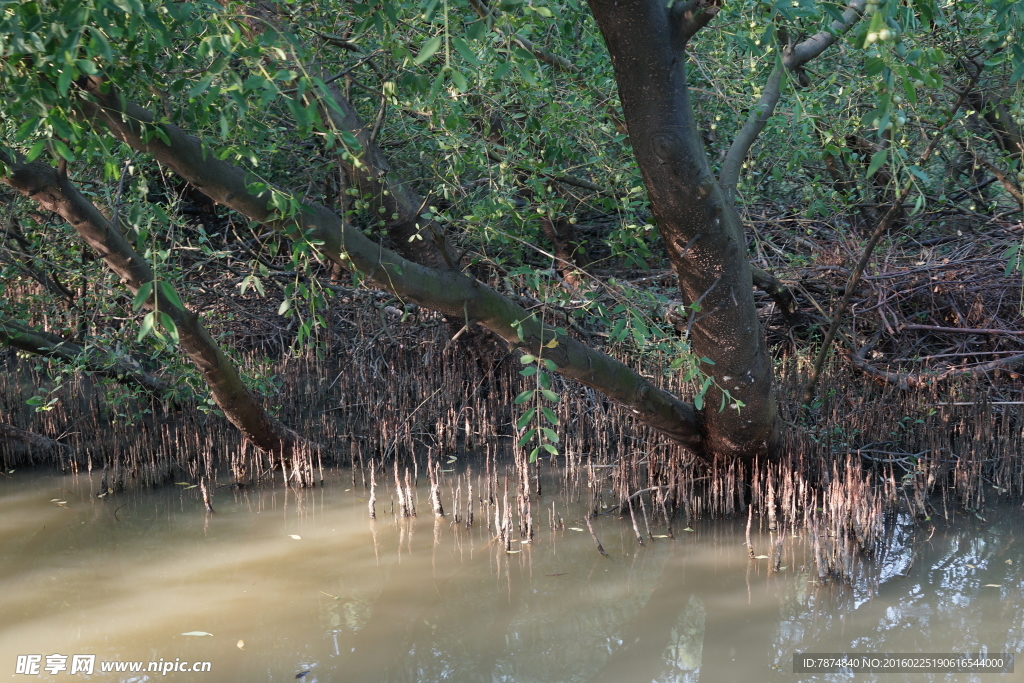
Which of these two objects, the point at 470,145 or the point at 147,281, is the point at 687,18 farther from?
the point at 147,281

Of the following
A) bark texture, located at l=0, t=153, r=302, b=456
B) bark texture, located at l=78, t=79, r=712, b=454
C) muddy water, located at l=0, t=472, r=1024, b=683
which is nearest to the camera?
bark texture, located at l=78, t=79, r=712, b=454

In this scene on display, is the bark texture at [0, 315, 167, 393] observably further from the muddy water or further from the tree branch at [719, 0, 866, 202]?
the tree branch at [719, 0, 866, 202]

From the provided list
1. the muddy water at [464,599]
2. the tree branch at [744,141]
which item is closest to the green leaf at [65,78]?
the muddy water at [464,599]

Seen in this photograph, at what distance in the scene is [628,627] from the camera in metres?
3.45

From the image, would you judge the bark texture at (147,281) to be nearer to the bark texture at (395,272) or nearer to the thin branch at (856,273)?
the bark texture at (395,272)

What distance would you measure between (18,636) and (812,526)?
3.50m

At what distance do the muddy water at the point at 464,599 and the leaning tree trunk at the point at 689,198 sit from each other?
2.87ft

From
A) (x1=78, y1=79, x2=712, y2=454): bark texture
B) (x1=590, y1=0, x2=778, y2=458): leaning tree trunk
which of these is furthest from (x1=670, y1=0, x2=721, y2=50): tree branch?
(x1=78, y1=79, x2=712, y2=454): bark texture

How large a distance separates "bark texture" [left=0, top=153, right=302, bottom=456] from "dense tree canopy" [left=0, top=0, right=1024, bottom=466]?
0.01m

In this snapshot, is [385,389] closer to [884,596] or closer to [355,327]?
[355,327]

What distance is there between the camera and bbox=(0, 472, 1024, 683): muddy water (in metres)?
3.16

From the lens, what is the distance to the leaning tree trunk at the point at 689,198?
344cm

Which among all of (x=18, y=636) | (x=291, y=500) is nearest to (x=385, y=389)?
(x=291, y=500)

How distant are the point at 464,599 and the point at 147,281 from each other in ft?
6.29
